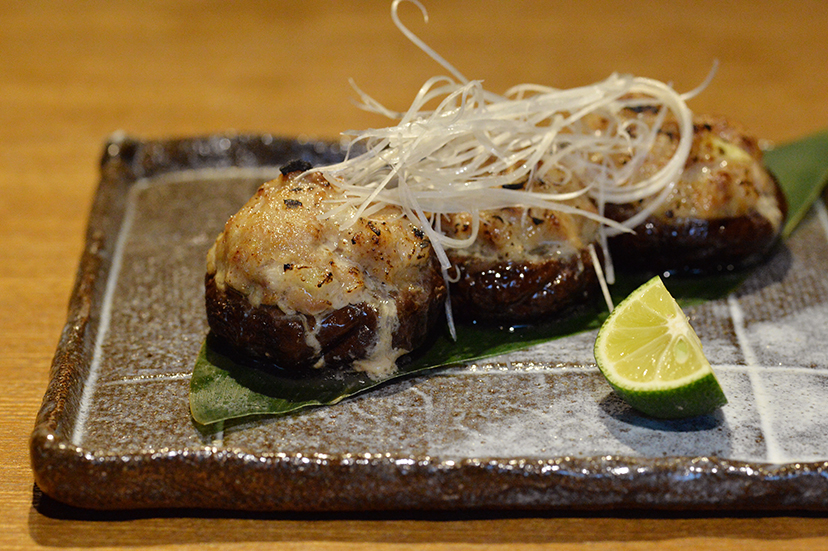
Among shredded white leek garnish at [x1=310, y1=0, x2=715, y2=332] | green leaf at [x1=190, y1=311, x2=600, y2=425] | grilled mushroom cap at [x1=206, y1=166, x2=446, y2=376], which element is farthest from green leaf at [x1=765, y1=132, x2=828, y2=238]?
grilled mushroom cap at [x1=206, y1=166, x2=446, y2=376]

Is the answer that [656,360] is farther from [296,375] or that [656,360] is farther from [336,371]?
[296,375]

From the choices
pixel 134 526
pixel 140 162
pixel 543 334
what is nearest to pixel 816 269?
pixel 543 334

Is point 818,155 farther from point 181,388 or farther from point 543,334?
point 181,388

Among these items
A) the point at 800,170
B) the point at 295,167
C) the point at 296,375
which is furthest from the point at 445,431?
the point at 800,170

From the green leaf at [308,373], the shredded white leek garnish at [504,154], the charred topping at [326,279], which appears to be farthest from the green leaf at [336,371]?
the charred topping at [326,279]

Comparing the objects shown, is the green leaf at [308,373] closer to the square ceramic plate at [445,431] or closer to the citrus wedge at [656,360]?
the square ceramic plate at [445,431]
